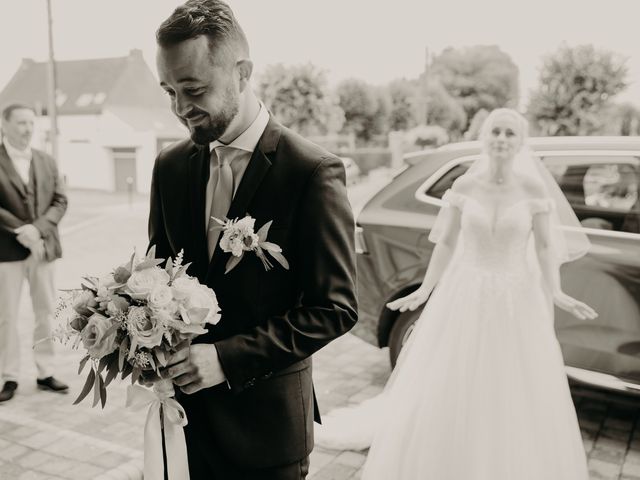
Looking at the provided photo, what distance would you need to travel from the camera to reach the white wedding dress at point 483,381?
335 cm

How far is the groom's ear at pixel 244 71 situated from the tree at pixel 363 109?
49484mm

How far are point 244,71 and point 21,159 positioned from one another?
3.86 m

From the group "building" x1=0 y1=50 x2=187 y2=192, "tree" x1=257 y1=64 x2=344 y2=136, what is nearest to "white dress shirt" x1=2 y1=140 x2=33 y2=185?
"tree" x1=257 y1=64 x2=344 y2=136

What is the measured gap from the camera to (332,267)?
1.72 metres

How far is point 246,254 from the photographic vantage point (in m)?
1.73

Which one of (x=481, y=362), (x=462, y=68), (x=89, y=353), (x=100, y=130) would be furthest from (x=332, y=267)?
(x=462, y=68)

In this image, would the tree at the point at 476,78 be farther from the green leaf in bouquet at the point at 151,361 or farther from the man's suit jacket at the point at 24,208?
the green leaf in bouquet at the point at 151,361

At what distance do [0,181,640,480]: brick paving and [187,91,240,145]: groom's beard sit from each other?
7.82ft

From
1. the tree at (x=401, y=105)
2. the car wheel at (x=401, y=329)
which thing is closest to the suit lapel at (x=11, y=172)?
the car wheel at (x=401, y=329)

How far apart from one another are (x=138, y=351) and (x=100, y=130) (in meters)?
42.5

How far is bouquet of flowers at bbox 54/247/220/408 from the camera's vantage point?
62.7 inches

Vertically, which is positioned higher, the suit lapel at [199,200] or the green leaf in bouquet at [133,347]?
the suit lapel at [199,200]

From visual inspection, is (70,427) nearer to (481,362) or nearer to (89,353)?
(481,362)

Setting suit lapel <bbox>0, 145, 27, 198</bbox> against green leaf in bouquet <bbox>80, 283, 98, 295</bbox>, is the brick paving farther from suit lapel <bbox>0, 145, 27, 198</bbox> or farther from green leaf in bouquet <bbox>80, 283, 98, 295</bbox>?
green leaf in bouquet <bbox>80, 283, 98, 295</bbox>
